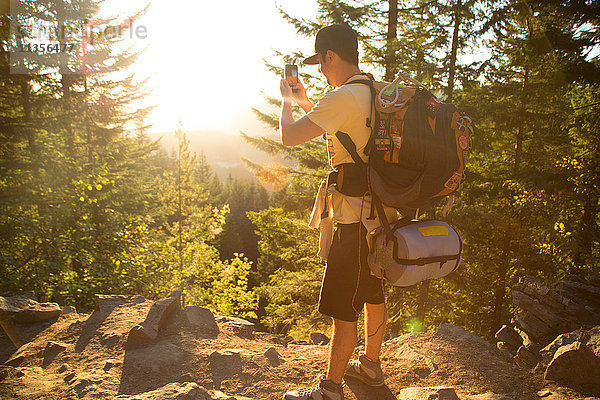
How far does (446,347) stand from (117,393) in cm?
319

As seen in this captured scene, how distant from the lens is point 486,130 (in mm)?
10859

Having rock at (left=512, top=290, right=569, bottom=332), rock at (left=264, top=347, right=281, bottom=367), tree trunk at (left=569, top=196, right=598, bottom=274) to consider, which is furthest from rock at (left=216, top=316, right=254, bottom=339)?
tree trunk at (left=569, top=196, right=598, bottom=274)

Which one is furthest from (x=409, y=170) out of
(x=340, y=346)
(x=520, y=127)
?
(x=520, y=127)

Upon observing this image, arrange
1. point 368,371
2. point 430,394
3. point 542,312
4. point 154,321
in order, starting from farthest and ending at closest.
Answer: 1. point 542,312
2. point 154,321
3. point 368,371
4. point 430,394

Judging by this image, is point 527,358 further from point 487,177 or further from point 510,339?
point 487,177

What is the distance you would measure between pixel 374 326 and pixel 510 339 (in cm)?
396

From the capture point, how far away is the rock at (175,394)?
2.37 meters

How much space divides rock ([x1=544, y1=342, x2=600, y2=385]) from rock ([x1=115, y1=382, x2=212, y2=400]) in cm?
298

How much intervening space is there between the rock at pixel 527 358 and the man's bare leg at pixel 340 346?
2.68 meters

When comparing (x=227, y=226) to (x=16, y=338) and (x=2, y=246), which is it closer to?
(x=2, y=246)

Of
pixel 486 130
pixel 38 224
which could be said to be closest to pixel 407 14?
pixel 486 130

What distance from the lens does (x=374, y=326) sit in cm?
271

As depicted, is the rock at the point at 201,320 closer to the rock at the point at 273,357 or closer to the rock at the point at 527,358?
the rock at the point at 273,357

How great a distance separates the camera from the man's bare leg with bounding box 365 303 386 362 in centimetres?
264
